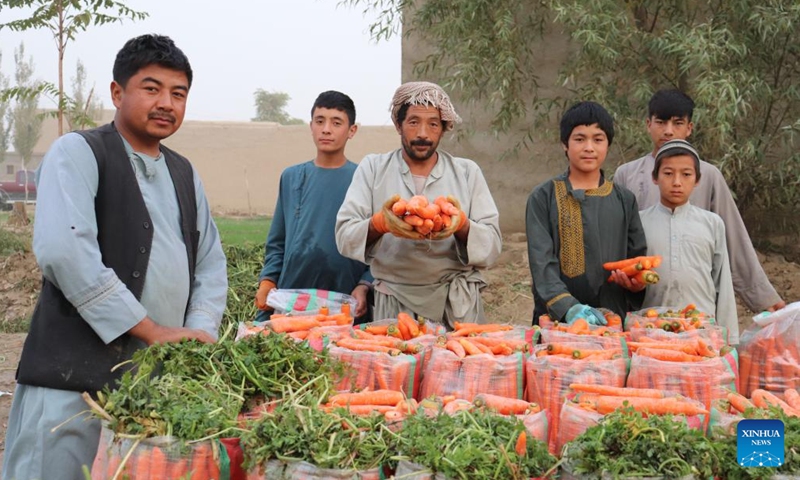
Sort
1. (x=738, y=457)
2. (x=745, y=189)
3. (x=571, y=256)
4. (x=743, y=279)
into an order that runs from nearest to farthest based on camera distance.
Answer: (x=738, y=457)
(x=571, y=256)
(x=743, y=279)
(x=745, y=189)

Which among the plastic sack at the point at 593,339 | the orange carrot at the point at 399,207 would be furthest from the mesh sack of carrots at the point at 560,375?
the orange carrot at the point at 399,207

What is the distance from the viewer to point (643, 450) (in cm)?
228

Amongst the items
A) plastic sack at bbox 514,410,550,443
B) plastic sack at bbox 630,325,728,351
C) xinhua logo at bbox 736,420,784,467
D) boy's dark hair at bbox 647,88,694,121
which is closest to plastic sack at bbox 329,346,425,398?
plastic sack at bbox 514,410,550,443

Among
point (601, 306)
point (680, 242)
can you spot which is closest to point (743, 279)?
point (680, 242)

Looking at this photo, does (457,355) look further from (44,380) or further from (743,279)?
(743,279)

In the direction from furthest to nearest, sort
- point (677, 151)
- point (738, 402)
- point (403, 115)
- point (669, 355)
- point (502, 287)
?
point (502, 287), point (677, 151), point (403, 115), point (669, 355), point (738, 402)

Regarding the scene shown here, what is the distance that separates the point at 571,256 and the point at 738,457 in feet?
6.37

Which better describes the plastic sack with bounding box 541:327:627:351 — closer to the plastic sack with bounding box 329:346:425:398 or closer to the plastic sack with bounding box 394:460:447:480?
the plastic sack with bounding box 329:346:425:398

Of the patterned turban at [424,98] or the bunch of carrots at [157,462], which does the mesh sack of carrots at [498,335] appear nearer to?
the patterned turban at [424,98]

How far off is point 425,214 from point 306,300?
38.0 inches

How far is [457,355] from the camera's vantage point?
129 inches

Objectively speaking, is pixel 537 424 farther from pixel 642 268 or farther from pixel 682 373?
pixel 642 268

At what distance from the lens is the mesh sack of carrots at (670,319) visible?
370cm

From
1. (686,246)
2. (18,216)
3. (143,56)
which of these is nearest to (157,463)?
(143,56)
